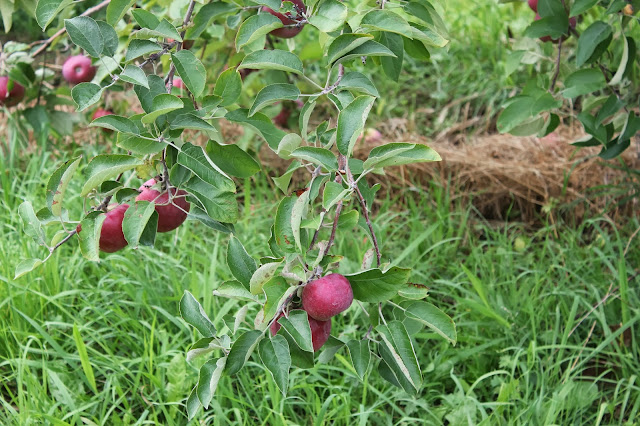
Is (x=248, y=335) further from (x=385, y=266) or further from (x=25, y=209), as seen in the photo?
(x=25, y=209)

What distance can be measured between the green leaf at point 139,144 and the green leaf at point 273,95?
135 mm

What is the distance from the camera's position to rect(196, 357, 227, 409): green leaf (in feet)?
3.03

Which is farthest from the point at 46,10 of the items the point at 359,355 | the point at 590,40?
the point at 590,40

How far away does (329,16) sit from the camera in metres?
0.98

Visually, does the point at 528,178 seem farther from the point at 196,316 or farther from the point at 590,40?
the point at 196,316

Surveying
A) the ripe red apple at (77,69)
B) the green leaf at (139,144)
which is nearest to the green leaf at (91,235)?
the green leaf at (139,144)

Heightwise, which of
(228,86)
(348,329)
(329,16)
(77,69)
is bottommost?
(348,329)

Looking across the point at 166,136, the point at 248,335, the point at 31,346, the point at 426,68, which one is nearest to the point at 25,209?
the point at 166,136

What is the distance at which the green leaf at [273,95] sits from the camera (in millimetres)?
979

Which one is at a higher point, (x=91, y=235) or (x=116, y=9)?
(x=116, y=9)

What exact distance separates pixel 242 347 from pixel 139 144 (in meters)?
0.30

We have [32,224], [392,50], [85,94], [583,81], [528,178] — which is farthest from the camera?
[528,178]

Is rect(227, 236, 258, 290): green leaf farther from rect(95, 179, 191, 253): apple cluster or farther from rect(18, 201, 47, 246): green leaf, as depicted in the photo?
rect(18, 201, 47, 246): green leaf

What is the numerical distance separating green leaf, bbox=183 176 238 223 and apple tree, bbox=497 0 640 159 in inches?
34.5
